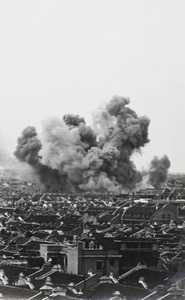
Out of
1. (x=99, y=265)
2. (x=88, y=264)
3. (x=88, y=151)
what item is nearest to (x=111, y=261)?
(x=99, y=265)

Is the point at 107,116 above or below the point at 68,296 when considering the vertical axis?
above

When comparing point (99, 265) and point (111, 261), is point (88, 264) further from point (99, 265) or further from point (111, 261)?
point (111, 261)

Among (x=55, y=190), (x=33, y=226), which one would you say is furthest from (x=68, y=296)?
(x=55, y=190)

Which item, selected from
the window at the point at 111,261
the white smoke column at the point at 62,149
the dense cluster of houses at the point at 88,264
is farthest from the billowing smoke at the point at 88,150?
the window at the point at 111,261

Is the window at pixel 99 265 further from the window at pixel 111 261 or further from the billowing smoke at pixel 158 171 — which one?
the billowing smoke at pixel 158 171

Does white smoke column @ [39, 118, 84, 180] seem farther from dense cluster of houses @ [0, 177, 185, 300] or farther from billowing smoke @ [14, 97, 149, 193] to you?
dense cluster of houses @ [0, 177, 185, 300]

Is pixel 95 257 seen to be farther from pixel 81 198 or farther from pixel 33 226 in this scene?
pixel 81 198
